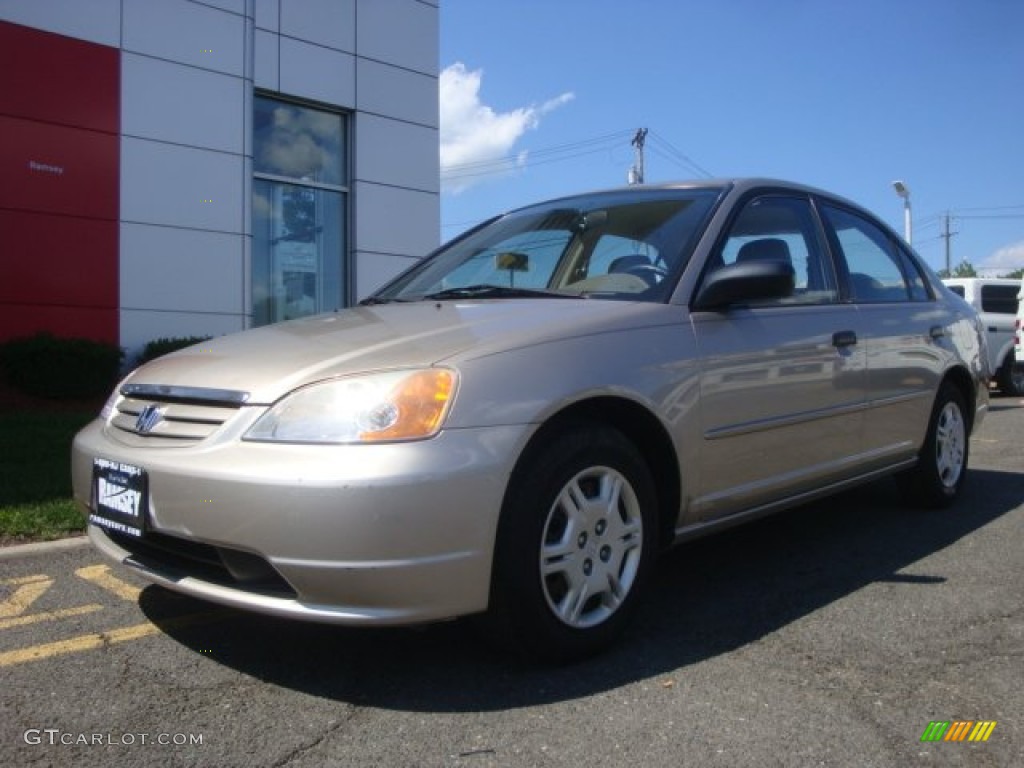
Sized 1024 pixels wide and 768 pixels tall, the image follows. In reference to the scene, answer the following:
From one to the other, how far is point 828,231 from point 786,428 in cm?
122

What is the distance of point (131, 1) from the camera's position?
9.35 m

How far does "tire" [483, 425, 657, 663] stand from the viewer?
2.54 metres

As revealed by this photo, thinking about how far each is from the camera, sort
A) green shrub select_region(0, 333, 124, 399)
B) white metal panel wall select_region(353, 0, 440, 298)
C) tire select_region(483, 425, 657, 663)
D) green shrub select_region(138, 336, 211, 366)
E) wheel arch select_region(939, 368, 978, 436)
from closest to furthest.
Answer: tire select_region(483, 425, 657, 663)
wheel arch select_region(939, 368, 978, 436)
green shrub select_region(0, 333, 124, 399)
green shrub select_region(138, 336, 211, 366)
white metal panel wall select_region(353, 0, 440, 298)

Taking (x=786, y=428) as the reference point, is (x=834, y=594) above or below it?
below

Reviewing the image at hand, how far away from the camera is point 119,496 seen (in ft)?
8.95

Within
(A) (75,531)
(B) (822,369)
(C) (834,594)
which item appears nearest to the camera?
(C) (834,594)

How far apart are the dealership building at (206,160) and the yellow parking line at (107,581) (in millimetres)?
5785

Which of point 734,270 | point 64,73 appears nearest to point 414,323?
point 734,270

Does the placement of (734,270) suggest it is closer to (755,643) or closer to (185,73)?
(755,643)

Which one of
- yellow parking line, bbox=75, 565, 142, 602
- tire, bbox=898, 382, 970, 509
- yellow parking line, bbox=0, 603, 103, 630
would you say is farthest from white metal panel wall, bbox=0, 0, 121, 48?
tire, bbox=898, 382, 970, 509

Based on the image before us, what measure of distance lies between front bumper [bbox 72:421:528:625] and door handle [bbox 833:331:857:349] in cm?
195

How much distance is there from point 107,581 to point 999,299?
14.0m

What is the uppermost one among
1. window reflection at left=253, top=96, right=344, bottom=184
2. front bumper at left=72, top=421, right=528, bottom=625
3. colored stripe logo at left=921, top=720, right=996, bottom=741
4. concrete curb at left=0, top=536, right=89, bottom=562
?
window reflection at left=253, top=96, right=344, bottom=184

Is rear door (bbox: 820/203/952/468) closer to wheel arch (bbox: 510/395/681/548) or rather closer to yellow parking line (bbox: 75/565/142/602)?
wheel arch (bbox: 510/395/681/548)
